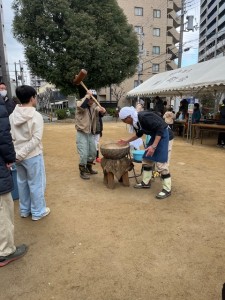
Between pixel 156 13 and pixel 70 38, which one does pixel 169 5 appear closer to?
pixel 156 13

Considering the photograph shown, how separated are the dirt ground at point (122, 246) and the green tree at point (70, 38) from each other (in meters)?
14.1

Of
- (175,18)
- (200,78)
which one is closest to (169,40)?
(175,18)

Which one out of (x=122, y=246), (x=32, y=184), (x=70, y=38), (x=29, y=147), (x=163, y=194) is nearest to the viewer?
(x=122, y=246)

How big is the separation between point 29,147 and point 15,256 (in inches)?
44.7

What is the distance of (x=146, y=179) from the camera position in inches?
176

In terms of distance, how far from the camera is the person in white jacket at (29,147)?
114 inches

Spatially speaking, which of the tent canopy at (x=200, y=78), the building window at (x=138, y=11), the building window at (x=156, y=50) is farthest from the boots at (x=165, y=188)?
the building window at (x=138, y=11)

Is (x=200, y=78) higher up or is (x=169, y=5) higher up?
(x=169, y=5)

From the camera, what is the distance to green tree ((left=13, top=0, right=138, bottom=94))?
1680 cm

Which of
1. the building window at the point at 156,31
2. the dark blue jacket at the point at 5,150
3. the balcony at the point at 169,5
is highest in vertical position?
the balcony at the point at 169,5

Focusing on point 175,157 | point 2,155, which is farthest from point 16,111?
point 175,157

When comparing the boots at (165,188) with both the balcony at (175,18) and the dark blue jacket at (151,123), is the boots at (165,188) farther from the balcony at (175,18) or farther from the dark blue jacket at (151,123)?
the balcony at (175,18)

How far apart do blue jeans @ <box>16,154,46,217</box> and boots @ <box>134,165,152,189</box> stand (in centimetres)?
174

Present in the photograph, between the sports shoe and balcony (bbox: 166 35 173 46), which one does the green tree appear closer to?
the sports shoe
